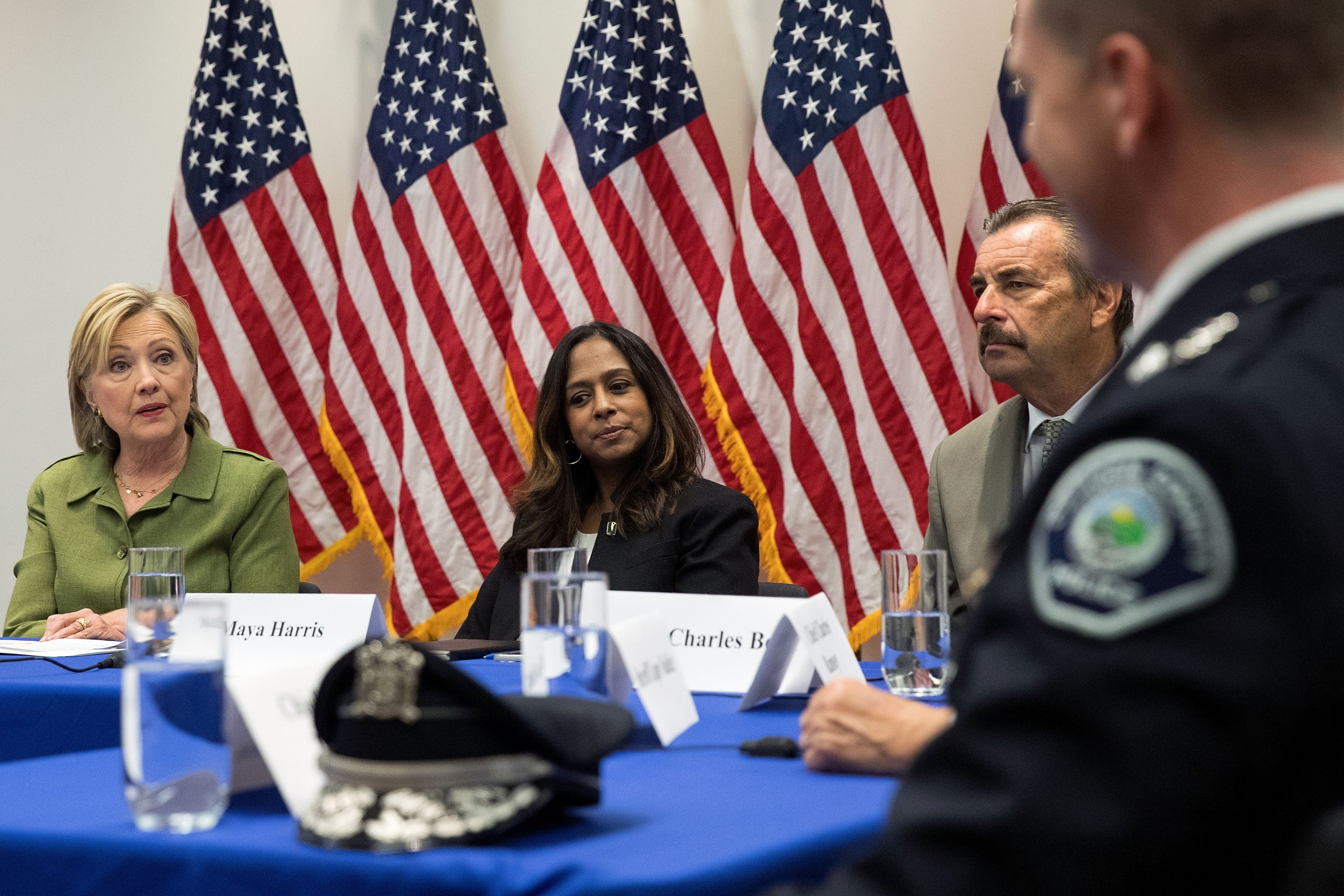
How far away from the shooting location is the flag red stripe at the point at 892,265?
12.3 feet

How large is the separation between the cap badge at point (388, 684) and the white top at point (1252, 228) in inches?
20.6

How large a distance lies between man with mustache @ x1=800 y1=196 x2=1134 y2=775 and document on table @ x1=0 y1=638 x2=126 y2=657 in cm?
166

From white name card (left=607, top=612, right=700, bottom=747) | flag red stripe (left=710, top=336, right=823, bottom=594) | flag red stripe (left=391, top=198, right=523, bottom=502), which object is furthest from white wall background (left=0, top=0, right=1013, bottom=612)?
white name card (left=607, top=612, right=700, bottom=747)

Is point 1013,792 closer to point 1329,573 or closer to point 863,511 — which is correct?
point 1329,573

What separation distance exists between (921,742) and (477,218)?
3.36 metres

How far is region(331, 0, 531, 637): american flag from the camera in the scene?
411 centimetres

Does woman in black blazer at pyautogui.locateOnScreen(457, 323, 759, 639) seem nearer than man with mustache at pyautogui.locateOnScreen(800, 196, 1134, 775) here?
No

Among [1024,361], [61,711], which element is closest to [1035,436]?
[1024,361]

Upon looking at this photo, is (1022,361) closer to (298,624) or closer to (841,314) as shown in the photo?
(841,314)

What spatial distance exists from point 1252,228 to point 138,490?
299 cm

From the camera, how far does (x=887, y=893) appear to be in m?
0.60

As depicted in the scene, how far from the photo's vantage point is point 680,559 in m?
Answer: 2.94

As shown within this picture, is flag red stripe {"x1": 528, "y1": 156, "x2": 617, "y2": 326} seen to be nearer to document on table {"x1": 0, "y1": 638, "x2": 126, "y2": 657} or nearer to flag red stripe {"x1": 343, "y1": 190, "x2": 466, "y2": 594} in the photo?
flag red stripe {"x1": 343, "y1": 190, "x2": 466, "y2": 594}

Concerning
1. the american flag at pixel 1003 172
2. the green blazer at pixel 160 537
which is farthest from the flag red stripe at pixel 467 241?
the american flag at pixel 1003 172
